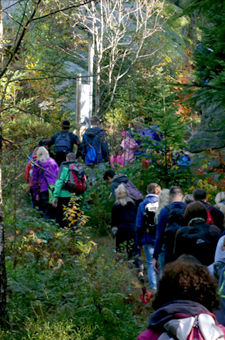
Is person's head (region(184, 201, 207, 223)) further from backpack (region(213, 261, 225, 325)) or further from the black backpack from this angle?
the black backpack

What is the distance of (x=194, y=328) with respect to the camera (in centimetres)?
209

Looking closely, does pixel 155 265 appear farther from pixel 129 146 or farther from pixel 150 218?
pixel 129 146

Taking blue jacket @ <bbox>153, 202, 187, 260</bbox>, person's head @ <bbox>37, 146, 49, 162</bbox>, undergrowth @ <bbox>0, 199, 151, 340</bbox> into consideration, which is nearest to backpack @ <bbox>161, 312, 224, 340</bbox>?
undergrowth @ <bbox>0, 199, 151, 340</bbox>

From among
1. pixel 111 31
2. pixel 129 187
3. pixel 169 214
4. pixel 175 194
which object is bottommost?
pixel 169 214

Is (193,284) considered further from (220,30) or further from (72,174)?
(72,174)

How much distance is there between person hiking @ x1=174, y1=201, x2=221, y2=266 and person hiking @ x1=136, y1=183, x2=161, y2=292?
A: 1.99 m

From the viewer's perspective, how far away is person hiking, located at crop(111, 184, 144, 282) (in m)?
7.36

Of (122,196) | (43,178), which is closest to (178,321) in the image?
(122,196)

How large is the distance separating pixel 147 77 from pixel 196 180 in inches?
380

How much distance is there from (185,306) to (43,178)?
701 cm

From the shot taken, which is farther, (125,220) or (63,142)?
(63,142)

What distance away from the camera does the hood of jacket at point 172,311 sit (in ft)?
7.10

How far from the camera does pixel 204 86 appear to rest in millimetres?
6340

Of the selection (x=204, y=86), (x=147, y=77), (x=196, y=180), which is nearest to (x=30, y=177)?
(x=196, y=180)
